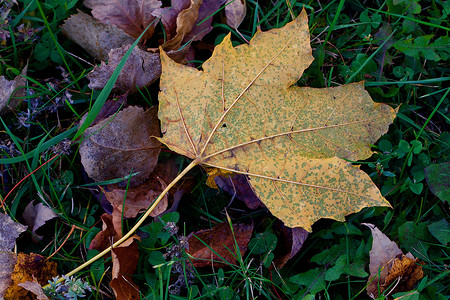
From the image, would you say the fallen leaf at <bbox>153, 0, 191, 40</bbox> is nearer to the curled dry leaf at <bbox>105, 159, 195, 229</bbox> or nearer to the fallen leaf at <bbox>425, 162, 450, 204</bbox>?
the curled dry leaf at <bbox>105, 159, 195, 229</bbox>

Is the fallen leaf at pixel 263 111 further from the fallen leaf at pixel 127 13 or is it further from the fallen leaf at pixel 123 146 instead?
the fallen leaf at pixel 127 13

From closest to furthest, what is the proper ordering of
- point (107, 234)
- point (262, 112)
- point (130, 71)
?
point (262, 112)
point (107, 234)
point (130, 71)

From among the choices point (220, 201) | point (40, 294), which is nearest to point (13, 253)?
point (40, 294)

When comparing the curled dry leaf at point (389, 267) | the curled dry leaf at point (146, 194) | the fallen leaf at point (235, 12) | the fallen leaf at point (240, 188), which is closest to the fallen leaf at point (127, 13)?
the fallen leaf at point (235, 12)

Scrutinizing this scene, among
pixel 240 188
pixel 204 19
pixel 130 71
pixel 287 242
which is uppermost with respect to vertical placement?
pixel 204 19

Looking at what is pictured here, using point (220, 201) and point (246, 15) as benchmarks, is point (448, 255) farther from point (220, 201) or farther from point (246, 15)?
point (246, 15)

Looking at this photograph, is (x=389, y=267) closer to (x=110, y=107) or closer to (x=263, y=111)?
(x=263, y=111)

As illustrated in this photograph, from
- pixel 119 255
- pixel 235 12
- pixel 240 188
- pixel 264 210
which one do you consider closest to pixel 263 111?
pixel 240 188
